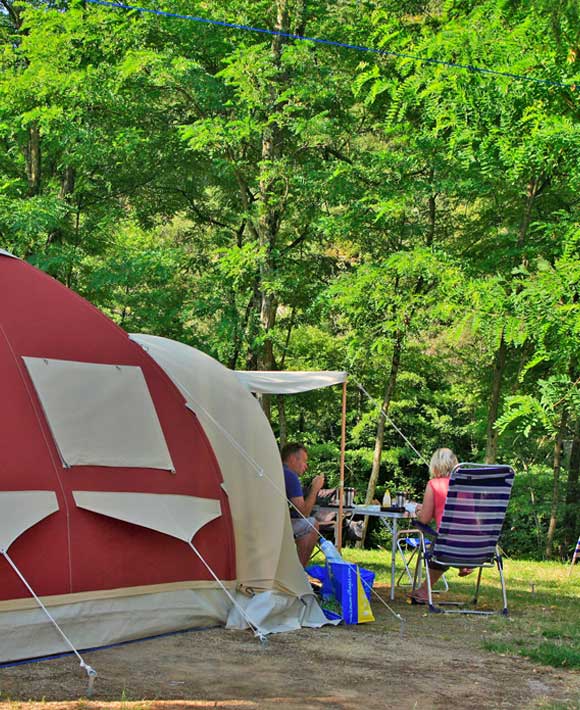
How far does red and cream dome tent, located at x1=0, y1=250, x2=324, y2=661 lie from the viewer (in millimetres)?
4875

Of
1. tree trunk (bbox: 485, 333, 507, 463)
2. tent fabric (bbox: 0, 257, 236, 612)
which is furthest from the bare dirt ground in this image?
tree trunk (bbox: 485, 333, 507, 463)

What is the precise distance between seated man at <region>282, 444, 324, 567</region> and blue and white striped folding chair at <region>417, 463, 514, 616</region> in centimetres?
80

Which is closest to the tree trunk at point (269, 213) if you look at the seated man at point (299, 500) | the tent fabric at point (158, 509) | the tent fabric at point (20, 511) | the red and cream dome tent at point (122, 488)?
the seated man at point (299, 500)

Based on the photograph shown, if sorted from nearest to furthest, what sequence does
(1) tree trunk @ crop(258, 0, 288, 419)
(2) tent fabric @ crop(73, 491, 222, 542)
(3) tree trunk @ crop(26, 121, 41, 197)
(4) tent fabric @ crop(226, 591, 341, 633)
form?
(2) tent fabric @ crop(73, 491, 222, 542), (4) tent fabric @ crop(226, 591, 341, 633), (1) tree trunk @ crop(258, 0, 288, 419), (3) tree trunk @ crop(26, 121, 41, 197)

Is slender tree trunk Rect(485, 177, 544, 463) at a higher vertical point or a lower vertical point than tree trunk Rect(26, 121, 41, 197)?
lower

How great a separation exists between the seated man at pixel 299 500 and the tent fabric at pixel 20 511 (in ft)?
7.03

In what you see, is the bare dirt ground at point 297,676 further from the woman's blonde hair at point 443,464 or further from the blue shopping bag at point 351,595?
the woman's blonde hair at point 443,464

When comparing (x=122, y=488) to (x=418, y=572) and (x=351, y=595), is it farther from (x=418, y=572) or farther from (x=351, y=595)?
(x=418, y=572)

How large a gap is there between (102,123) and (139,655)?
9.99m

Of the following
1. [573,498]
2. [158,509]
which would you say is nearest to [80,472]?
[158,509]

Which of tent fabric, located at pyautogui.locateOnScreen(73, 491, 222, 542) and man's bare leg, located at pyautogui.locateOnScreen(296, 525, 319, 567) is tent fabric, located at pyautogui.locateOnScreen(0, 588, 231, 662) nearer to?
tent fabric, located at pyautogui.locateOnScreen(73, 491, 222, 542)

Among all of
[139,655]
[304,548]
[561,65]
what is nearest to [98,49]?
[561,65]

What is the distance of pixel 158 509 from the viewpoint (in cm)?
548

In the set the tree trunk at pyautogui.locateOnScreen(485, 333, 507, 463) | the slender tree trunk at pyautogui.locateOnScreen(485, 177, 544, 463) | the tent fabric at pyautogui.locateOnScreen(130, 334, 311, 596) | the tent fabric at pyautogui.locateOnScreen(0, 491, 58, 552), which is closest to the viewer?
the tent fabric at pyautogui.locateOnScreen(0, 491, 58, 552)
